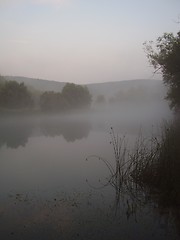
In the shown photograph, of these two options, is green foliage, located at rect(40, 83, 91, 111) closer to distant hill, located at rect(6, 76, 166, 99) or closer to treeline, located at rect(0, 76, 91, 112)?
treeline, located at rect(0, 76, 91, 112)

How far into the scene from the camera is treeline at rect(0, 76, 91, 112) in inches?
1864

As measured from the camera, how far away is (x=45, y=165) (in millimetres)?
11711

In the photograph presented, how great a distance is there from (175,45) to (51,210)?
53.7 ft

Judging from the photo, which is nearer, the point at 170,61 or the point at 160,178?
the point at 160,178

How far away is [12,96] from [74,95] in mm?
16842

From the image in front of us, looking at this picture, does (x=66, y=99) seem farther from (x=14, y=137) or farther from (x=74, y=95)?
(x=14, y=137)

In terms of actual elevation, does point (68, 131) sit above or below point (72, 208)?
below

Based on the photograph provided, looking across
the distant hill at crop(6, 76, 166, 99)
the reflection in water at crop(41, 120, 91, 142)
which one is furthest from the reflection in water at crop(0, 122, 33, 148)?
the distant hill at crop(6, 76, 166, 99)

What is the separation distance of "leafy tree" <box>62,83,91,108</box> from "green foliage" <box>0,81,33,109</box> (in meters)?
11.5

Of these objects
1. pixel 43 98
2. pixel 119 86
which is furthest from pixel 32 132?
pixel 119 86

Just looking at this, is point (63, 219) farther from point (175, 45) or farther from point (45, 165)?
point (175, 45)

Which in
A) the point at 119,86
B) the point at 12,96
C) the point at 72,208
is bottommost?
the point at 72,208

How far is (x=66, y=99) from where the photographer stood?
5912 centimetres

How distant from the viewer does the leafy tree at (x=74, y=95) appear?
59.4 m
